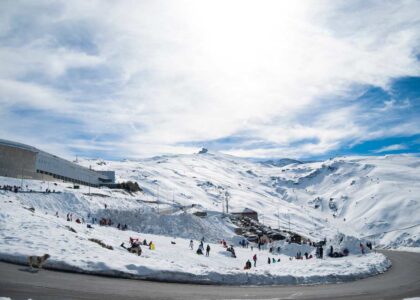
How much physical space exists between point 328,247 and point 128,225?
1302 inches

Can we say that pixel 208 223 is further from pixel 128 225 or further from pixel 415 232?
pixel 415 232

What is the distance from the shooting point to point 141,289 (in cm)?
1608

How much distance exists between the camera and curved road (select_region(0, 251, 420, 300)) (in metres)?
14.2

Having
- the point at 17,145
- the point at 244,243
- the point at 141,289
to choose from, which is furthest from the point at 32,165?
the point at 141,289

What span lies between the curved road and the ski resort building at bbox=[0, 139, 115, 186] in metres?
69.2

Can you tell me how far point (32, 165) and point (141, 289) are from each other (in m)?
76.7

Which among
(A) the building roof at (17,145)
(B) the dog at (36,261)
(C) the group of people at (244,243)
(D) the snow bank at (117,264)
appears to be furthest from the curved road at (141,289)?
(A) the building roof at (17,145)

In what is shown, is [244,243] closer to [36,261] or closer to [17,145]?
[36,261]

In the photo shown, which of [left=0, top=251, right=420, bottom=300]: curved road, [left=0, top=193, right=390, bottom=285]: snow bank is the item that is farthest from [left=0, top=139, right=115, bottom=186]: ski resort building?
[left=0, top=251, right=420, bottom=300]: curved road

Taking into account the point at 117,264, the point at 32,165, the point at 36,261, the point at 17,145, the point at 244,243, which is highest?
the point at 17,145

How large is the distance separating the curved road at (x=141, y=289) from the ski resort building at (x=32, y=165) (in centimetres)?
6924

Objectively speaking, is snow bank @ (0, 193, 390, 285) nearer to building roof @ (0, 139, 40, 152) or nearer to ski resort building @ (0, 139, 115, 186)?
ski resort building @ (0, 139, 115, 186)

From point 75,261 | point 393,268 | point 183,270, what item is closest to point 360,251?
point 393,268

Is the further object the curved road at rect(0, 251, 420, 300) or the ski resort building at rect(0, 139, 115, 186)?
the ski resort building at rect(0, 139, 115, 186)
